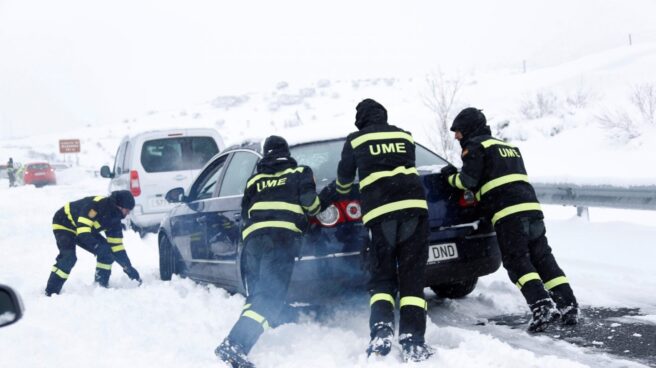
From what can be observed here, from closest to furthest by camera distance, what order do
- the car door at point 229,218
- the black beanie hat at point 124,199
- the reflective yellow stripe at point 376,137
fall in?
the reflective yellow stripe at point 376,137
the car door at point 229,218
the black beanie hat at point 124,199

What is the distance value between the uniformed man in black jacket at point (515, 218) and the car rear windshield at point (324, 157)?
59 cm

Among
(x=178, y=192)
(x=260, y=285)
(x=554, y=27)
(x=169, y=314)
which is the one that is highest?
(x=554, y=27)

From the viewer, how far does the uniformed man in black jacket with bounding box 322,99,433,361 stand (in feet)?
14.0

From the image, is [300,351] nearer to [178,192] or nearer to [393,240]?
[393,240]

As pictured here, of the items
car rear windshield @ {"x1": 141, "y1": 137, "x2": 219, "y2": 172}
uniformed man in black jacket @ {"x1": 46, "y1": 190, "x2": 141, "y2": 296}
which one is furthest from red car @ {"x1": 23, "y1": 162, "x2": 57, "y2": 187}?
uniformed man in black jacket @ {"x1": 46, "y1": 190, "x2": 141, "y2": 296}

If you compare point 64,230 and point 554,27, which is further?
point 554,27

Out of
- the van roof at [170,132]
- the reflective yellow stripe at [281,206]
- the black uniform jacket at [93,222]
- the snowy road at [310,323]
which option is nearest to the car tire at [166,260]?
the snowy road at [310,323]

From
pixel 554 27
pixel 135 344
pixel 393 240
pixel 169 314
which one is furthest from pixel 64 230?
pixel 554 27

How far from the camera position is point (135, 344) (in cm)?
487

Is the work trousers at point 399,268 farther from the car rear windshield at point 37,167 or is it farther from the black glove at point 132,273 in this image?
the car rear windshield at point 37,167

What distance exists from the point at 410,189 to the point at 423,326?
875 mm

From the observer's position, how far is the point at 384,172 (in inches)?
171

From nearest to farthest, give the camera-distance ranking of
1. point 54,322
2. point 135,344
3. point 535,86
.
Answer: point 135,344 → point 54,322 → point 535,86

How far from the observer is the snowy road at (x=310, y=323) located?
420cm
